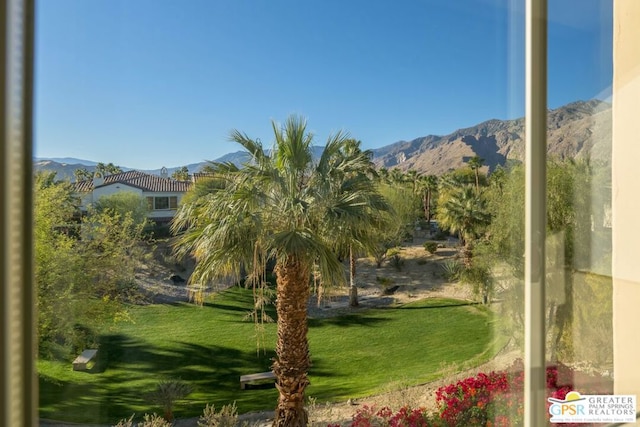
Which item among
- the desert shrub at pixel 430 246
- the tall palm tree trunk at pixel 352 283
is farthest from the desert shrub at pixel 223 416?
the desert shrub at pixel 430 246

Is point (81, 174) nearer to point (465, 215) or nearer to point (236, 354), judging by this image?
point (236, 354)

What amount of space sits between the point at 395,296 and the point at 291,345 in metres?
Result: 0.48

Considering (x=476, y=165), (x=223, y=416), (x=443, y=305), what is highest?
(x=476, y=165)

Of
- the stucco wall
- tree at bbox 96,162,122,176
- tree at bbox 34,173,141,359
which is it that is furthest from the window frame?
the stucco wall

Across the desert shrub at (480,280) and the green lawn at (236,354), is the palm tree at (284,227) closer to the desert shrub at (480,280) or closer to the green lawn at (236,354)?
the green lawn at (236,354)

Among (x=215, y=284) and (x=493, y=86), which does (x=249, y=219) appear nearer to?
(x=215, y=284)

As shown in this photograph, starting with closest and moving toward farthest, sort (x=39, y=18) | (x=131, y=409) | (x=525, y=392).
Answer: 1. (x=39, y=18)
2. (x=131, y=409)
3. (x=525, y=392)

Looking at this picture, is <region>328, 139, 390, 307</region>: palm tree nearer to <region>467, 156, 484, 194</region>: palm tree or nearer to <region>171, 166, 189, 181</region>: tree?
<region>467, 156, 484, 194</region>: palm tree

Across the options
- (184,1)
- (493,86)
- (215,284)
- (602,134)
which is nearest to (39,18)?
(184,1)

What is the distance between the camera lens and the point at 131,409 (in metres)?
1.09

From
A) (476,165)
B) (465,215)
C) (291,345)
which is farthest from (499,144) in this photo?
(291,345)

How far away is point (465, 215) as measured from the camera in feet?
4.27

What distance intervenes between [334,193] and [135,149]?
0.73 meters

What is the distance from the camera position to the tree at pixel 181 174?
1.15 m
